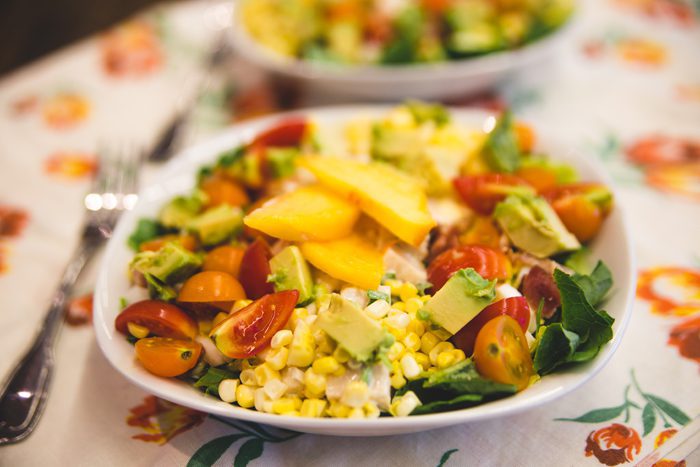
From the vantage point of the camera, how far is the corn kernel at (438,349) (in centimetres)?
162

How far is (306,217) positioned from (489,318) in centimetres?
62

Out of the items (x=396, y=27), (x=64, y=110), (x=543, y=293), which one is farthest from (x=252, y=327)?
(x=64, y=110)

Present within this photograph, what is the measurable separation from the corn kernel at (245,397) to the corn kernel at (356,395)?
0.88 feet

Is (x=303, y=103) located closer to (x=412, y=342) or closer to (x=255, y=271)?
(x=255, y=271)

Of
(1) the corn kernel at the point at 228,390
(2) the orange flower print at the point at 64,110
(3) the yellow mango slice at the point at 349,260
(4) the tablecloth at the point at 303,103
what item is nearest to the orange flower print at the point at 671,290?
(4) the tablecloth at the point at 303,103

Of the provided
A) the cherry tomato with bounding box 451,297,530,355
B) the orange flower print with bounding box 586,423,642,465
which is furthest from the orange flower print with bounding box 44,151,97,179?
the orange flower print with bounding box 586,423,642,465

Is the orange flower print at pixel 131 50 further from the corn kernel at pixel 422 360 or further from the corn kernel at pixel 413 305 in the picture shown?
the corn kernel at pixel 422 360

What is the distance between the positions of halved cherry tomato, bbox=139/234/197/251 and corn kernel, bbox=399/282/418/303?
0.76m

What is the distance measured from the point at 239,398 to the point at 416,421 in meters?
0.48

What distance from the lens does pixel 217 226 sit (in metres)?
2.06

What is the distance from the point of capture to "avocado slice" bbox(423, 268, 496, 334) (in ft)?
5.37

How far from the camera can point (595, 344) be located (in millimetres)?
1562

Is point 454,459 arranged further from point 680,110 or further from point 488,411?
point 680,110

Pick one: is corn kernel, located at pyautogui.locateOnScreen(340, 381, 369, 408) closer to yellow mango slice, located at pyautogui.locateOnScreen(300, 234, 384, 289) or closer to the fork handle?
yellow mango slice, located at pyautogui.locateOnScreen(300, 234, 384, 289)
